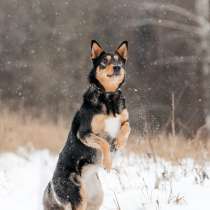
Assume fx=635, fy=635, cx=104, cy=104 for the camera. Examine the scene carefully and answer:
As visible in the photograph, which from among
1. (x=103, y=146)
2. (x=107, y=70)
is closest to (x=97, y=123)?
(x=103, y=146)

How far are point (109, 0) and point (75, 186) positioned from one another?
17553 mm

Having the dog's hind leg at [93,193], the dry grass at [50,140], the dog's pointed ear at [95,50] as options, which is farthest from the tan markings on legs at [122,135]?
the dry grass at [50,140]

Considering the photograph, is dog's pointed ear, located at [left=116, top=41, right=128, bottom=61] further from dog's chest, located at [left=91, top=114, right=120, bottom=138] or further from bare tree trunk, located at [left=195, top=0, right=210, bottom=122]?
bare tree trunk, located at [left=195, top=0, right=210, bottom=122]

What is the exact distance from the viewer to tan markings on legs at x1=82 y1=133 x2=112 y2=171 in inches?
239

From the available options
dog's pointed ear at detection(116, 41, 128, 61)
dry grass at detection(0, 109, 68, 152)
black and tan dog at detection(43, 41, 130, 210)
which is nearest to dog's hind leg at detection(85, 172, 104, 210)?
black and tan dog at detection(43, 41, 130, 210)

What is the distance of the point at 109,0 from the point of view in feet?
76.2

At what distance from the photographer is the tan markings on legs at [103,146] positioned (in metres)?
6.07

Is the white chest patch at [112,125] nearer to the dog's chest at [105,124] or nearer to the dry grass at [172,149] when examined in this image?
the dog's chest at [105,124]

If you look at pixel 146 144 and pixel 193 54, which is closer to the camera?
pixel 146 144

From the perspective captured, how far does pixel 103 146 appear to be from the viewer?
20.0 ft

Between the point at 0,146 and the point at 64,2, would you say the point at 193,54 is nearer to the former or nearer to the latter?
the point at 64,2

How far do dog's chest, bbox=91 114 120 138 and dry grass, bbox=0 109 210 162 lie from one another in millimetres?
3023

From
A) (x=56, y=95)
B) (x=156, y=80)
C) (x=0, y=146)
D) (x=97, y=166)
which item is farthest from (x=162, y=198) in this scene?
(x=56, y=95)

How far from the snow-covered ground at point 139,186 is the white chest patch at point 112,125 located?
613mm
